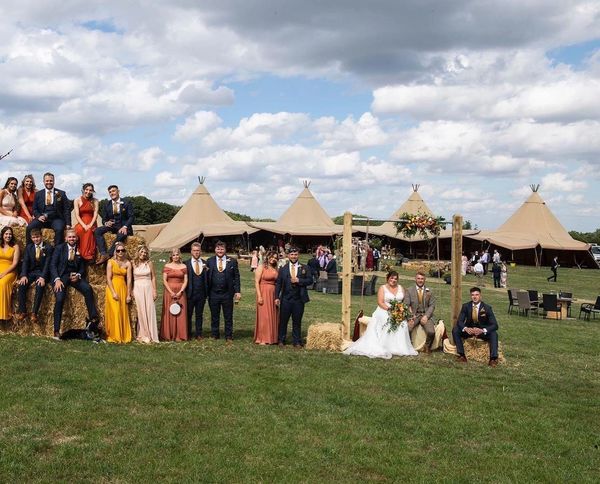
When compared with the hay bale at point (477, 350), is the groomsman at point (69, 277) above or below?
above

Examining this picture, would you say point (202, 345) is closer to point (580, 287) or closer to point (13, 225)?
point (13, 225)

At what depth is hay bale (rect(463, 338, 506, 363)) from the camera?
11.2 m

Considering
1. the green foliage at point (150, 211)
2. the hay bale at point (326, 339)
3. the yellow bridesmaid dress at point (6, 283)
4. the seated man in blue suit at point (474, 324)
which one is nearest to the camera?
the yellow bridesmaid dress at point (6, 283)

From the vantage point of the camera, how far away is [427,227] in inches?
508

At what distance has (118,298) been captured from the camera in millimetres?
11336

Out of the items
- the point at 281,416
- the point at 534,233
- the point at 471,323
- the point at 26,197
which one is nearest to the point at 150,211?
the point at 534,233

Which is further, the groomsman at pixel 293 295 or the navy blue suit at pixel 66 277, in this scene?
the groomsman at pixel 293 295

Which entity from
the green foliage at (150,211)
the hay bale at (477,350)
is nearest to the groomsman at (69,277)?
the hay bale at (477,350)

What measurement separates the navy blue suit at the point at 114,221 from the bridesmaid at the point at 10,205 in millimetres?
1309

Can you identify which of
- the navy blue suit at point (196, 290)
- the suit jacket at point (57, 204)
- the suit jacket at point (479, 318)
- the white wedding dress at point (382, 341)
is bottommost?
the white wedding dress at point (382, 341)

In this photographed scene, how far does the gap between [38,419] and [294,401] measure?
2713 mm

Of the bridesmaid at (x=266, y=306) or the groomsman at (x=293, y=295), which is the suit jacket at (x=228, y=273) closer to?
the bridesmaid at (x=266, y=306)

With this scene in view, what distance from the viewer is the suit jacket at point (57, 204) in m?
11.5

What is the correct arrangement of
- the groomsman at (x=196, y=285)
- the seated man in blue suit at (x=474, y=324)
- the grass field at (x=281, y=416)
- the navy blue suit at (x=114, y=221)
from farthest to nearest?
the groomsman at (x=196, y=285) → the navy blue suit at (x=114, y=221) → the seated man in blue suit at (x=474, y=324) → the grass field at (x=281, y=416)
